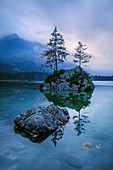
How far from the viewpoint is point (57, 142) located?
117 inches

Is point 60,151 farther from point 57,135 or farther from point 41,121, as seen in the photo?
point 41,121

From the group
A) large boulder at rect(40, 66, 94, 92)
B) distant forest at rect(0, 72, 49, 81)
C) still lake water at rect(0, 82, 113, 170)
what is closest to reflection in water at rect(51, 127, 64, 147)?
still lake water at rect(0, 82, 113, 170)

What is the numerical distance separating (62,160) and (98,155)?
862 mm

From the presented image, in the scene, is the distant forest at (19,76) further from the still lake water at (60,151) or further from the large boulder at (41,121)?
the still lake water at (60,151)

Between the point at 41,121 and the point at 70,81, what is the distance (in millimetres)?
14936

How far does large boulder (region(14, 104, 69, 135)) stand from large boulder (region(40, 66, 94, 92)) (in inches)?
531

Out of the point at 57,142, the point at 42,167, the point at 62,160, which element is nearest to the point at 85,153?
the point at 62,160

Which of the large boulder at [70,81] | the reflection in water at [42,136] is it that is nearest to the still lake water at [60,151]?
the reflection in water at [42,136]

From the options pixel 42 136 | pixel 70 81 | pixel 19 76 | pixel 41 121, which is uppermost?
pixel 19 76

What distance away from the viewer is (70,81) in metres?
18.3

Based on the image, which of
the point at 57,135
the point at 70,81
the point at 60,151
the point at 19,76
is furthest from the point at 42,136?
the point at 19,76

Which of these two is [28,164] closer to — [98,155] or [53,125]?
[98,155]

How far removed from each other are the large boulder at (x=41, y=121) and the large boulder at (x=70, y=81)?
13.5 metres

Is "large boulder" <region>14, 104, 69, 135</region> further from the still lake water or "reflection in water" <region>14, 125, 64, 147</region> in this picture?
the still lake water
